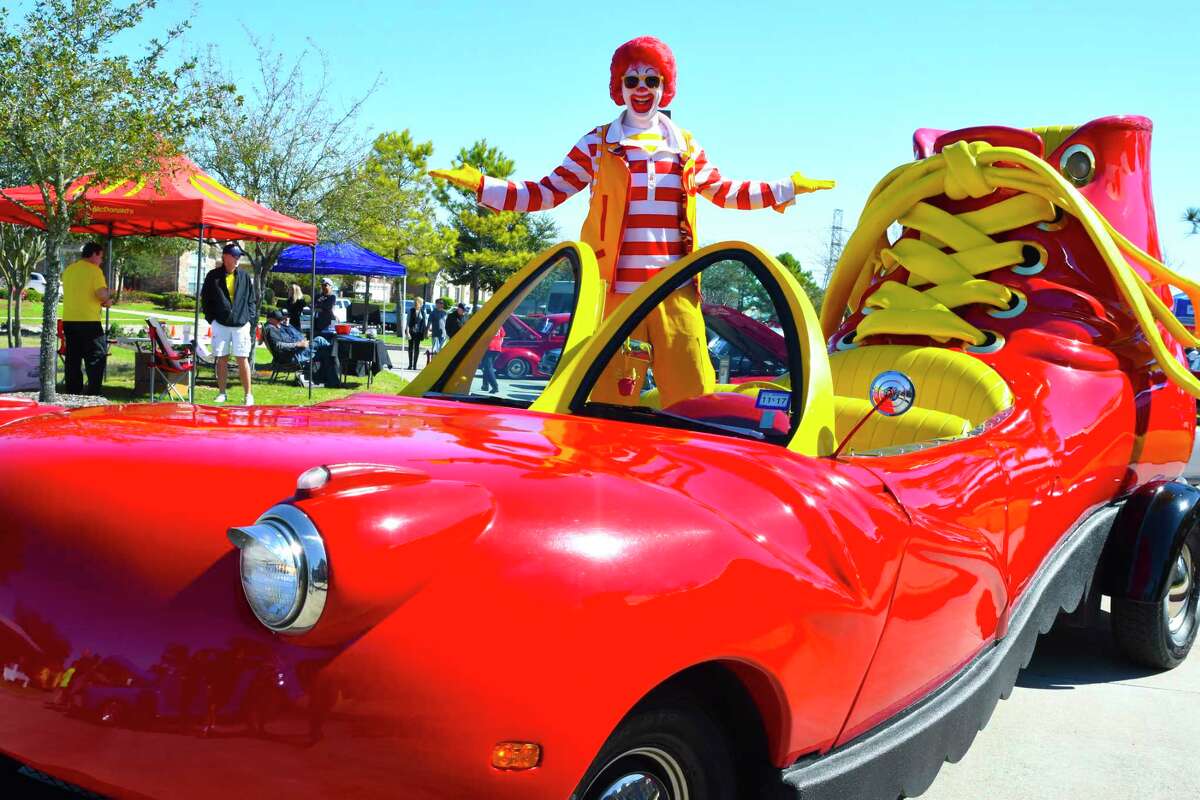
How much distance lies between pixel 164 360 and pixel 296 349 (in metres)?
3.52

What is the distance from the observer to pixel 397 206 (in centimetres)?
2722

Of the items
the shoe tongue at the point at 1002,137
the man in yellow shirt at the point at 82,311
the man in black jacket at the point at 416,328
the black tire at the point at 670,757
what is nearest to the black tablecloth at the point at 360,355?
the man in yellow shirt at the point at 82,311

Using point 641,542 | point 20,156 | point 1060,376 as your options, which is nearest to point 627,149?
point 1060,376

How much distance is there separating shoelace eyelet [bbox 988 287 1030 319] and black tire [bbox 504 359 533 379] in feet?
7.09

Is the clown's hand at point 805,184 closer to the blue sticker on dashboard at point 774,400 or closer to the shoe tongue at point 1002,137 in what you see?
the shoe tongue at point 1002,137

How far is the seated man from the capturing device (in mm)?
14727

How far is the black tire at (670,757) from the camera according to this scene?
64.3 inches

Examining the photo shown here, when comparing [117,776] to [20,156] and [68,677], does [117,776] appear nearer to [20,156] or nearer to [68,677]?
[68,677]

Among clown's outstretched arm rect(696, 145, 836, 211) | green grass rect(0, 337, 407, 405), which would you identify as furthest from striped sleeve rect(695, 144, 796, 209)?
green grass rect(0, 337, 407, 405)

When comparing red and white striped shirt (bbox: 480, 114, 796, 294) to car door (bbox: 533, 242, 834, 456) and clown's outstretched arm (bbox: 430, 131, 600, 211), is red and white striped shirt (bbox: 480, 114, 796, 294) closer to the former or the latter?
clown's outstretched arm (bbox: 430, 131, 600, 211)

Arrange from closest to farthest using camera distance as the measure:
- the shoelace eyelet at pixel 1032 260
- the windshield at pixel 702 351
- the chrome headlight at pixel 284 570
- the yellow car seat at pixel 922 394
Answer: the chrome headlight at pixel 284 570 < the windshield at pixel 702 351 < the yellow car seat at pixel 922 394 < the shoelace eyelet at pixel 1032 260

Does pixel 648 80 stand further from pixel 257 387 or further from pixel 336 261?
pixel 336 261

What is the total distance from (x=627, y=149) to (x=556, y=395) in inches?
69.8

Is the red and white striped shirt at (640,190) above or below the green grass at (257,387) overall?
above
